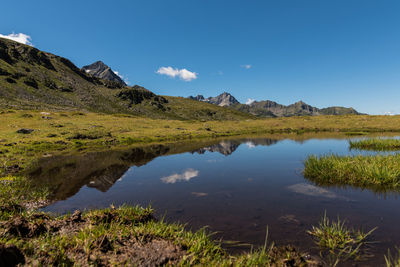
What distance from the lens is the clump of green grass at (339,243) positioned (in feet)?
21.2

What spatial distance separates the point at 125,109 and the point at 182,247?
20067cm

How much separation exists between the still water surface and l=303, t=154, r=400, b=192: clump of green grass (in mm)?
997

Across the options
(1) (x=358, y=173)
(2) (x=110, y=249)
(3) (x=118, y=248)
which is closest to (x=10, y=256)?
(2) (x=110, y=249)

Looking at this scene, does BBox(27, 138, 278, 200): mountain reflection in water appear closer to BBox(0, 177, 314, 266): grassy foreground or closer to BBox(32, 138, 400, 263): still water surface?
BBox(32, 138, 400, 263): still water surface

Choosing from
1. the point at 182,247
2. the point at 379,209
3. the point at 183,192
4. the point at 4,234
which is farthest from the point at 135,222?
the point at 379,209

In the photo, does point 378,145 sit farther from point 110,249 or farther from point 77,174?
point 77,174

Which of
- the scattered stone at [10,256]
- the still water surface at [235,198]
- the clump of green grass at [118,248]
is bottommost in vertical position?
the still water surface at [235,198]

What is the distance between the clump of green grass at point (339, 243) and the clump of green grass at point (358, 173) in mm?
7267

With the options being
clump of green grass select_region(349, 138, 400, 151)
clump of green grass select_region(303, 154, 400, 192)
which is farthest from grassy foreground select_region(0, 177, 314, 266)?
clump of green grass select_region(349, 138, 400, 151)

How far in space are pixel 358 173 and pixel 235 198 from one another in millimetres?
9472

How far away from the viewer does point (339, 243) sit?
7.16m

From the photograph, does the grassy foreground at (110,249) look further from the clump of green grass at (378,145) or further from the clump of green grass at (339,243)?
the clump of green grass at (378,145)

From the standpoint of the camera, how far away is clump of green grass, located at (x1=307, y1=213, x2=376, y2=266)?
647 centimetres

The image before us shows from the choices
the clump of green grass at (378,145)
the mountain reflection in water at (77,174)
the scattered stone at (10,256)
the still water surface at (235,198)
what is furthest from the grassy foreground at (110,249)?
the clump of green grass at (378,145)
